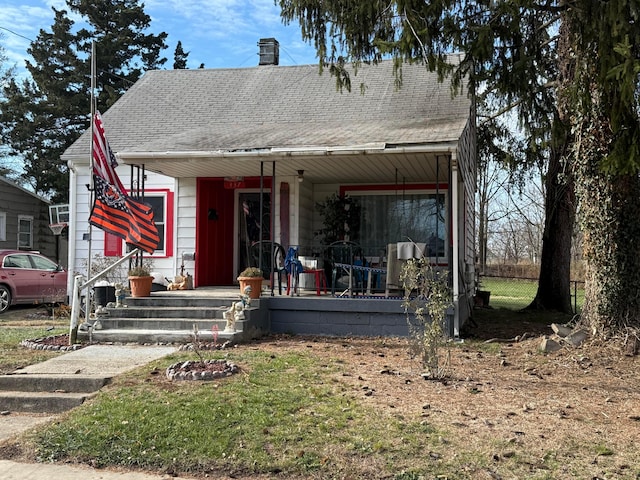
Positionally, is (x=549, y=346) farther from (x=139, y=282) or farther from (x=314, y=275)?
(x=139, y=282)

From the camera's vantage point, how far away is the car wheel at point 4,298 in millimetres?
13769

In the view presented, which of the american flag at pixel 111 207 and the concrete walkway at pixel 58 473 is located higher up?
the american flag at pixel 111 207

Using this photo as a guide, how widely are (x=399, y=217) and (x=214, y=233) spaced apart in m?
4.05

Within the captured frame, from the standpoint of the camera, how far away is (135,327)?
29.7ft

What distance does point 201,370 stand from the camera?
249 inches

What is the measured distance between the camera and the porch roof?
965 centimetres

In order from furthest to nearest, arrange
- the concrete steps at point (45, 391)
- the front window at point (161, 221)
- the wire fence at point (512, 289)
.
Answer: the wire fence at point (512, 289)
the front window at point (161, 221)
the concrete steps at point (45, 391)

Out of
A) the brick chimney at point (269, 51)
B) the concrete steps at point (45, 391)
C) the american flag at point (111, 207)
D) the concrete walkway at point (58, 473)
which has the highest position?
the brick chimney at point (269, 51)

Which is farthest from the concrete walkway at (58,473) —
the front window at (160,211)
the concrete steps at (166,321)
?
the front window at (160,211)

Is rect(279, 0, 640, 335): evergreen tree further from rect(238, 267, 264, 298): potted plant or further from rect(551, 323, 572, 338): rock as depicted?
rect(238, 267, 264, 298): potted plant

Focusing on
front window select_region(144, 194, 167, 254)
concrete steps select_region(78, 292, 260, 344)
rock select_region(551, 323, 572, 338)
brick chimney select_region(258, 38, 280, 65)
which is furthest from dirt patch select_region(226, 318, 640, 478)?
brick chimney select_region(258, 38, 280, 65)

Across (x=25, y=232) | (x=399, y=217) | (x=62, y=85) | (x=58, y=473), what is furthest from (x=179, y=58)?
(x=58, y=473)

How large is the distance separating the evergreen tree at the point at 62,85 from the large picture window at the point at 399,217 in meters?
19.4

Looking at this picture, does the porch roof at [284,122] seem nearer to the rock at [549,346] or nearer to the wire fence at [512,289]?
the rock at [549,346]
